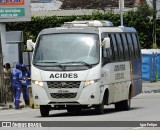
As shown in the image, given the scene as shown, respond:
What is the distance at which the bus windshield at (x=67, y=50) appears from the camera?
2062 cm

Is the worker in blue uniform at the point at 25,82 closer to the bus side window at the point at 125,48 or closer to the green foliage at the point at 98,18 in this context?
the bus side window at the point at 125,48

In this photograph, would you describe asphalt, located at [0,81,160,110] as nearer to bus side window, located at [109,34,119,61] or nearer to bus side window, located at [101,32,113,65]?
bus side window, located at [109,34,119,61]

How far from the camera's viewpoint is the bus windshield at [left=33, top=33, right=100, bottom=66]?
67.7 ft

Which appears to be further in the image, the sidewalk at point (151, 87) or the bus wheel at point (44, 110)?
the sidewalk at point (151, 87)

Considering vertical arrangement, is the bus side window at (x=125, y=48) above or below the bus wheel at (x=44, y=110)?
above

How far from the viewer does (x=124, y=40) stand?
24391 millimetres

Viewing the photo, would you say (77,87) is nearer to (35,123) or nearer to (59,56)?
(59,56)

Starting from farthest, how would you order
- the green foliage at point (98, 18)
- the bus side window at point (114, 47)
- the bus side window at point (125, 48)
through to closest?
the green foliage at point (98, 18) < the bus side window at point (125, 48) < the bus side window at point (114, 47)

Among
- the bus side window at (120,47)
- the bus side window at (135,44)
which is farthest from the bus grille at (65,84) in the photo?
the bus side window at (135,44)

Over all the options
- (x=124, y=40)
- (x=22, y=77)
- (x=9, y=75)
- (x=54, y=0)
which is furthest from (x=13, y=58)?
(x=54, y=0)

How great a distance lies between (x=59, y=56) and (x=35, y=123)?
342cm

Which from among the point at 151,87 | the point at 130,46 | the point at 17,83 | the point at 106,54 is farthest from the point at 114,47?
the point at 151,87

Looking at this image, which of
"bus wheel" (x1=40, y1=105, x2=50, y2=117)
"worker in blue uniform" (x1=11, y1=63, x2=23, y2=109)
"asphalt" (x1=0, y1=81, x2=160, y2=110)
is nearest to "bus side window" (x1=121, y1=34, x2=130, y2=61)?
"bus wheel" (x1=40, y1=105, x2=50, y2=117)

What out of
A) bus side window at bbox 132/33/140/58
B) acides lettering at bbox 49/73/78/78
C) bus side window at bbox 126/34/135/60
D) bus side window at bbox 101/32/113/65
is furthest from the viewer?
bus side window at bbox 132/33/140/58
